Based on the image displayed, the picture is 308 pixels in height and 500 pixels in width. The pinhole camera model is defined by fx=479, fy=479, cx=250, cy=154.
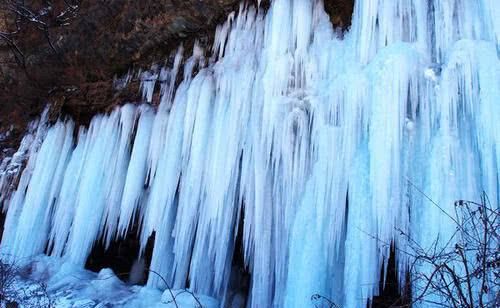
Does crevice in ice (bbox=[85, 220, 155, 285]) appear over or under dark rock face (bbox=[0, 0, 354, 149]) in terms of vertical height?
under

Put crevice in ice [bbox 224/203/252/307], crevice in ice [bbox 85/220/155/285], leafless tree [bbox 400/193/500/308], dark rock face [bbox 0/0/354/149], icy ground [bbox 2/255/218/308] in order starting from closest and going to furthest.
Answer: leafless tree [bbox 400/193/500/308] < icy ground [bbox 2/255/218/308] < crevice in ice [bbox 224/203/252/307] < dark rock face [bbox 0/0/354/149] < crevice in ice [bbox 85/220/155/285]

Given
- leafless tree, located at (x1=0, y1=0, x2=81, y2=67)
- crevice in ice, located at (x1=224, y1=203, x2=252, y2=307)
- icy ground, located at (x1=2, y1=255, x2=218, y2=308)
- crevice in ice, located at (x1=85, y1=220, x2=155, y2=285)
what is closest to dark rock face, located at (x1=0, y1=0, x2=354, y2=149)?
leafless tree, located at (x1=0, y1=0, x2=81, y2=67)

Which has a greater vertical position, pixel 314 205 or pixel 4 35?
pixel 4 35

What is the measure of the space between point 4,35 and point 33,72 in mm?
1197

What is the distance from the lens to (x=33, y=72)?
32.3 feet

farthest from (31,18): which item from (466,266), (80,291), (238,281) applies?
Answer: (466,266)

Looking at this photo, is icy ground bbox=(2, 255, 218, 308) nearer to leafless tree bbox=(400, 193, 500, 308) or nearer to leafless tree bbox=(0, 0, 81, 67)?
leafless tree bbox=(400, 193, 500, 308)

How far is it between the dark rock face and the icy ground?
112 inches

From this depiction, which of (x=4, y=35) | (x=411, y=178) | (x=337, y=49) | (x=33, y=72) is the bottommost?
(x=411, y=178)

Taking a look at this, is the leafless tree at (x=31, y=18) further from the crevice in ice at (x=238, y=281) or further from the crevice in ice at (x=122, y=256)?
the crevice in ice at (x=238, y=281)

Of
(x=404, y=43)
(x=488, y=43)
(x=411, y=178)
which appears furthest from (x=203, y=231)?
(x=488, y=43)

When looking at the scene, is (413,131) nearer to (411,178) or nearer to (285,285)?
(411,178)

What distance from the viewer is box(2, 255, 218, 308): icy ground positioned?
5531mm

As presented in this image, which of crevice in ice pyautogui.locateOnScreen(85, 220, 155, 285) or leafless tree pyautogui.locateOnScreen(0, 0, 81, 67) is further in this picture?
leafless tree pyautogui.locateOnScreen(0, 0, 81, 67)
